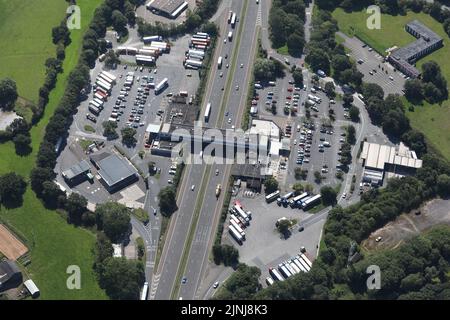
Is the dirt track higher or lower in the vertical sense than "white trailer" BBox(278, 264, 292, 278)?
lower

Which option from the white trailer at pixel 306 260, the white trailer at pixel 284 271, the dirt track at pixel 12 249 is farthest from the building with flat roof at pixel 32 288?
the white trailer at pixel 306 260

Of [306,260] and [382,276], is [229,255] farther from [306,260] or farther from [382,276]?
[382,276]

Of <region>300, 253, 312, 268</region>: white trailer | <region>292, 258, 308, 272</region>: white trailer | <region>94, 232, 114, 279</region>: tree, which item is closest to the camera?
<region>94, 232, 114, 279</region>: tree

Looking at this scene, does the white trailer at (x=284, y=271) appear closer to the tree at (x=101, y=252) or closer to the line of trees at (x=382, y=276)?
the line of trees at (x=382, y=276)

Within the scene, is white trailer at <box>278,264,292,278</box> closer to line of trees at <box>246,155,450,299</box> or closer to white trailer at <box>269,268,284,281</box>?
white trailer at <box>269,268,284,281</box>

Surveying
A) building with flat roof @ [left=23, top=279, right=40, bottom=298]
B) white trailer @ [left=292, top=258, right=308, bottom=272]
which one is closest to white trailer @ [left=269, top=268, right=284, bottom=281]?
white trailer @ [left=292, top=258, right=308, bottom=272]
